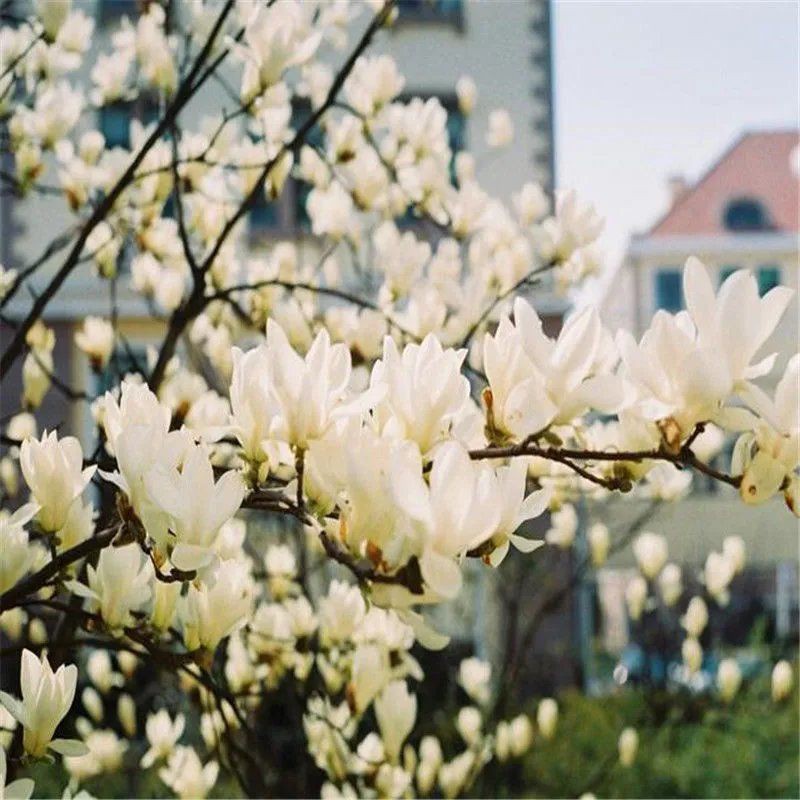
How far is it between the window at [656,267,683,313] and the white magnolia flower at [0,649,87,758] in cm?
1639

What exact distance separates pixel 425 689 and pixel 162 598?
15.7 ft

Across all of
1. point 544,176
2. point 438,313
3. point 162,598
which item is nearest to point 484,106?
point 544,176

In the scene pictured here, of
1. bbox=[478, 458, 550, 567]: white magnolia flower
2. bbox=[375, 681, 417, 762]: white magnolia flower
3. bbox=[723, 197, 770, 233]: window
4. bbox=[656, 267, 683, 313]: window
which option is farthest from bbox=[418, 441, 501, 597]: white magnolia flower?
bbox=[723, 197, 770, 233]: window

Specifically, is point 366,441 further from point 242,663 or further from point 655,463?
point 242,663

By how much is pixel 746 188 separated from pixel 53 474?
1920 cm

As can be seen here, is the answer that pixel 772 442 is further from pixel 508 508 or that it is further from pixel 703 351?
pixel 508 508

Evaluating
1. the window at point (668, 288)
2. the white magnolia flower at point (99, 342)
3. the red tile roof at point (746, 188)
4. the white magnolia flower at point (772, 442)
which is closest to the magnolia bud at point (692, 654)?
the white magnolia flower at point (99, 342)

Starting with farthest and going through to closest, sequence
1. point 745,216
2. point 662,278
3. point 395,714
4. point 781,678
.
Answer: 1. point 745,216
2. point 662,278
3. point 781,678
4. point 395,714

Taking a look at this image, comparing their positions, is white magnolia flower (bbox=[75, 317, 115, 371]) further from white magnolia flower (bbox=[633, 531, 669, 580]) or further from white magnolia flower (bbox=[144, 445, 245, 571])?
white magnolia flower (bbox=[144, 445, 245, 571])

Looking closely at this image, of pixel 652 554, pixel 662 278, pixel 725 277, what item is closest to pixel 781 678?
pixel 652 554

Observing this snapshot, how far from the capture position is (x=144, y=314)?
890 cm

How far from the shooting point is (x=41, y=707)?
1.04 meters

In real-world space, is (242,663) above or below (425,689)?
above

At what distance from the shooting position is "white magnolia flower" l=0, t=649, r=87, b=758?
103 cm
